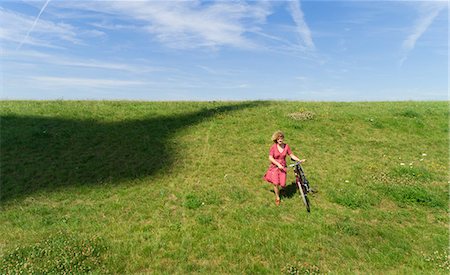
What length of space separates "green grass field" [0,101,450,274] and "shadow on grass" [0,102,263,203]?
11cm

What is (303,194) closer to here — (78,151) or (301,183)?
(301,183)

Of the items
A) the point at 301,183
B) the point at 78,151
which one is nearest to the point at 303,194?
the point at 301,183

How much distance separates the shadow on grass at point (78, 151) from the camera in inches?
679

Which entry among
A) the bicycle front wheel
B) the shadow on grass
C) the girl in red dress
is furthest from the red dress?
the shadow on grass

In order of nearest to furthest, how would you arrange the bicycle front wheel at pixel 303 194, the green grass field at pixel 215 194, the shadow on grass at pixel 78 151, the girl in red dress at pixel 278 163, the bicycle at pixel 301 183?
the green grass field at pixel 215 194 → the bicycle front wheel at pixel 303 194 → the bicycle at pixel 301 183 → the girl in red dress at pixel 278 163 → the shadow on grass at pixel 78 151

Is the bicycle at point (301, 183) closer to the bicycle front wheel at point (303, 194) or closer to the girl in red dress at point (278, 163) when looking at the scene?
the bicycle front wheel at point (303, 194)

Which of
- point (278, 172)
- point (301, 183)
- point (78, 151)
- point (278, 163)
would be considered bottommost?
point (301, 183)

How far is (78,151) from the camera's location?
2055 centimetres

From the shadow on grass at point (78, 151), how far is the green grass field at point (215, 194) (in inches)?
4.2

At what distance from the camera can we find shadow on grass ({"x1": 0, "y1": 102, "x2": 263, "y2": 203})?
17.2 m

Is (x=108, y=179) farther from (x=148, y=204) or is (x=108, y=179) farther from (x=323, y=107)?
(x=323, y=107)

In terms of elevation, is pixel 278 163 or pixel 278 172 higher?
pixel 278 163

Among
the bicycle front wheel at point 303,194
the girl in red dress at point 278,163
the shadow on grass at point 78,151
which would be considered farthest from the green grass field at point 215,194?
the girl in red dress at point 278,163

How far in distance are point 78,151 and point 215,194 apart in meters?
9.91
